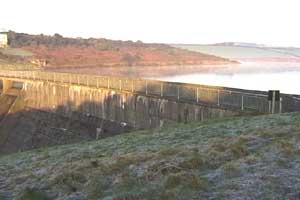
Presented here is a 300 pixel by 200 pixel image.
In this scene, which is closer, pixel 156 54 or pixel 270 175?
pixel 270 175

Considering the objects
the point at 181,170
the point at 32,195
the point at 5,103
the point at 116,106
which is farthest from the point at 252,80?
the point at 32,195

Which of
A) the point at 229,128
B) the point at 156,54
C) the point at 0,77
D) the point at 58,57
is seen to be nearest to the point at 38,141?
the point at 0,77

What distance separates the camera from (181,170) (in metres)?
8.70

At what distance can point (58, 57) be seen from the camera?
143625 millimetres

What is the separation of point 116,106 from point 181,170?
2255cm

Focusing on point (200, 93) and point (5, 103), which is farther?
point (5, 103)

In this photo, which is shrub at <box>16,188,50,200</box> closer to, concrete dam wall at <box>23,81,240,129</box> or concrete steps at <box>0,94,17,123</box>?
concrete dam wall at <box>23,81,240,129</box>

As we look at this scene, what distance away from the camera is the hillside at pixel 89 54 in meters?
142

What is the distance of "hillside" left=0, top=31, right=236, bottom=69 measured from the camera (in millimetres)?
141500

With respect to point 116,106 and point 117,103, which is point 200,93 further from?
point 116,106

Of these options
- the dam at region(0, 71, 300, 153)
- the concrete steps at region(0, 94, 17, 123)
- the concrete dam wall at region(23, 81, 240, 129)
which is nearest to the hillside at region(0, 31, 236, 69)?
the concrete steps at region(0, 94, 17, 123)

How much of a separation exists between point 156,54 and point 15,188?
564 ft

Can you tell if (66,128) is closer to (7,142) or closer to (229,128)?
(7,142)

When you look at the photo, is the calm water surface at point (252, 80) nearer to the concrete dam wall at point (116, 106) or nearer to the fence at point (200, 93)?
the fence at point (200, 93)
